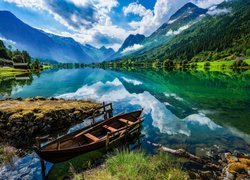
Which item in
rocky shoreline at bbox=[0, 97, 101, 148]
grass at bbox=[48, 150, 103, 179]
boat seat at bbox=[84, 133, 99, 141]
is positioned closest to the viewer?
grass at bbox=[48, 150, 103, 179]

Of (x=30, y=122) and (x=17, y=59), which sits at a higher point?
(x=17, y=59)

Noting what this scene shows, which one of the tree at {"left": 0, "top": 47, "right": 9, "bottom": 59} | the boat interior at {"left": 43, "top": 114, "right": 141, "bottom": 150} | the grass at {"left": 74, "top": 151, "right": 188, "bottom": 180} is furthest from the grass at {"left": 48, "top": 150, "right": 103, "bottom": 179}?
the tree at {"left": 0, "top": 47, "right": 9, "bottom": 59}

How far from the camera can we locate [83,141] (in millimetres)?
21938

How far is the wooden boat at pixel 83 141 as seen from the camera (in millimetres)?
17906

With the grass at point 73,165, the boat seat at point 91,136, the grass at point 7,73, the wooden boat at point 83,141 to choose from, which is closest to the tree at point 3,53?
the grass at point 7,73

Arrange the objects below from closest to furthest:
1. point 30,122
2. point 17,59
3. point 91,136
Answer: point 91,136 → point 30,122 → point 17,59

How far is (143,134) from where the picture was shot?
27.2m

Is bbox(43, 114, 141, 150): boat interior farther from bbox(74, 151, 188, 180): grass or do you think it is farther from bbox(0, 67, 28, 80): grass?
bbox(0, 67, 28, 80): grass

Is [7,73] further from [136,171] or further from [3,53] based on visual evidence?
[136,171]

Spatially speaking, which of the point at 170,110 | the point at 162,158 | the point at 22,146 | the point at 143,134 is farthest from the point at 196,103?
the point at 22,146

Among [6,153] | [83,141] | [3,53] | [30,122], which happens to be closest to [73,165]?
[83,141]

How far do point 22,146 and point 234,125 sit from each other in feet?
89.7

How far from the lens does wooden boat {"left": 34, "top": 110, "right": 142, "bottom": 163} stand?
17906 millimetres

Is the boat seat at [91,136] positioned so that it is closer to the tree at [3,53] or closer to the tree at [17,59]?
the tree at [17,59]
